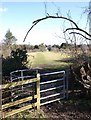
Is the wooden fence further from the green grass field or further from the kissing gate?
the green grass field

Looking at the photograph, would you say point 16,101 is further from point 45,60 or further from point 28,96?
point 45,60

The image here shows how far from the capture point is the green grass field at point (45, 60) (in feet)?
50.2

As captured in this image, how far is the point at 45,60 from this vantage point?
58.0 ft

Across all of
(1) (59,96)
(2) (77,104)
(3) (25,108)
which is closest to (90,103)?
(2) (77,104)

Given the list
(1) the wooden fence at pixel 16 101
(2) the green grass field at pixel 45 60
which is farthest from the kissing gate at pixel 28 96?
(2) the green grass field at pixel 45 60

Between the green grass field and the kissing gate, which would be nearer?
the kissing gate

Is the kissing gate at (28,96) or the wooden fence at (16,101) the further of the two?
the kissing gate at (28,96)

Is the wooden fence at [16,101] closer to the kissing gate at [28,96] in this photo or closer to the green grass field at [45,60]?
the kissing gate at [28,96]

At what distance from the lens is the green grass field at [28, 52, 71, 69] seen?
50.2ft

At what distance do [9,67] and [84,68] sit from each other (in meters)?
6.15

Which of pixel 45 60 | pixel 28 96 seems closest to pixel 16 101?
pixel 28 96

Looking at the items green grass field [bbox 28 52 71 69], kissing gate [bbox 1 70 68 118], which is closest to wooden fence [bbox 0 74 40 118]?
kissing gate [bbox 1 70 68 118]

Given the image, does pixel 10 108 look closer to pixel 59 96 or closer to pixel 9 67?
pixel 59 96

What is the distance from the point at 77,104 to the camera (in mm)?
7168
